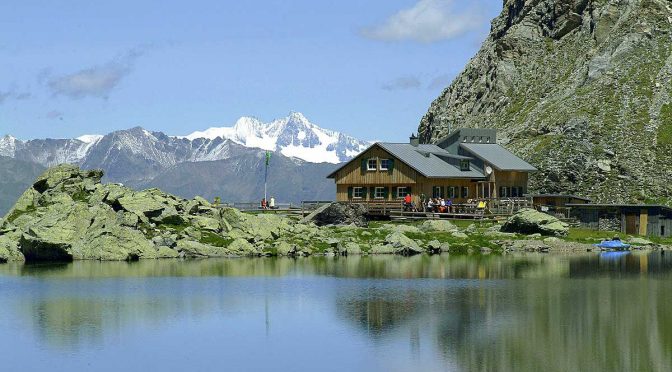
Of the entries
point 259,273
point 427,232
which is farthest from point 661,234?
point 259,273

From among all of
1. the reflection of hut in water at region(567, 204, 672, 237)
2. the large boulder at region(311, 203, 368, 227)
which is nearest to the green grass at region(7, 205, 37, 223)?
the large boulder at region(311, 203, 368, 227)

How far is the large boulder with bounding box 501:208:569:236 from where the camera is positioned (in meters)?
Answer: 110

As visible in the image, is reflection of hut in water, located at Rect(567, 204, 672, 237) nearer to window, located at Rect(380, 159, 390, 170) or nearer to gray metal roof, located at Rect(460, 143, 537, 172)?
gray metal roof, located at Rect(460, 143, 537, 172)

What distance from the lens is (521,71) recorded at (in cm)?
19812

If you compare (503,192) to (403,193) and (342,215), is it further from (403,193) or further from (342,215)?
(342,215)

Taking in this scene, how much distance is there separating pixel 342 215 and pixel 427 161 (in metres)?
19.3

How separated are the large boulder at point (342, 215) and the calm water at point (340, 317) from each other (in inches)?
1207

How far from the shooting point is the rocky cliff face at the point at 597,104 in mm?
149000

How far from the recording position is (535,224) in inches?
4323

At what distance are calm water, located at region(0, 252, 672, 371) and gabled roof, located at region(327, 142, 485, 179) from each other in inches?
1626

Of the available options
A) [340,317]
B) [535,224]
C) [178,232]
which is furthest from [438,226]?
[340,317]

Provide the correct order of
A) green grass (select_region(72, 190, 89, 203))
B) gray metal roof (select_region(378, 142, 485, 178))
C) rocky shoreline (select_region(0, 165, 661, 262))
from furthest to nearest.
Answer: gray metal roof (select_region(378, 142, 485, 178)), green grass (select_region(72, 190, 89, 203)), rocky shoreline (select_region(0, 165, 661, 262))

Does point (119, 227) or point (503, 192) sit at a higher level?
point (503, 192)

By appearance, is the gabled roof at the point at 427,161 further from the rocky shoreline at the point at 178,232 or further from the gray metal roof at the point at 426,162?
the rocky shoreline at the point at 178,232
